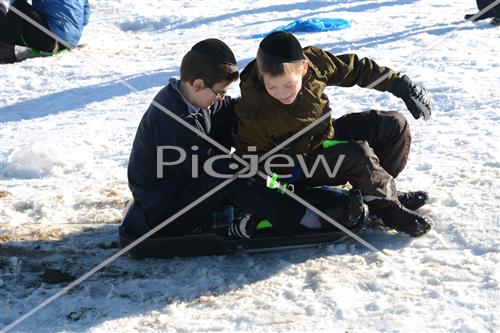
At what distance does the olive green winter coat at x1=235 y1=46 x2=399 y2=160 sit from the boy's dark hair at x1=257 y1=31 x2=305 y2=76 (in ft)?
0.46

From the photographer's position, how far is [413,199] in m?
3.33

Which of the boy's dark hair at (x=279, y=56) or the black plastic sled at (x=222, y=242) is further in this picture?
the black plastic sled at (x=222, y=242)

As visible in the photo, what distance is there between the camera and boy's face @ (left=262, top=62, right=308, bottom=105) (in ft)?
9.80

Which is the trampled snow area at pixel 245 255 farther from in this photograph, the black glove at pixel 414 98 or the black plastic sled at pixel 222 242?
the black glove at pixel 414 98

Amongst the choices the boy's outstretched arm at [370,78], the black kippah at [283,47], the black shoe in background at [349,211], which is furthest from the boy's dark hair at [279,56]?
the black shoe in background at [349,211]

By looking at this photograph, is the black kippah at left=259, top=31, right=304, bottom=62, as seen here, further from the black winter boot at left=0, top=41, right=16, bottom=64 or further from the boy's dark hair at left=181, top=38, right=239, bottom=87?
the black winter boot at left=0, top=41, right=16, bottom=64

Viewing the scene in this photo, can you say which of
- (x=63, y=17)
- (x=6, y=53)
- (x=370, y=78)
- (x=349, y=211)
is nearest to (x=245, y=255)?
(x=349, y=211)

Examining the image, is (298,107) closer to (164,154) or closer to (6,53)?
(164,154)

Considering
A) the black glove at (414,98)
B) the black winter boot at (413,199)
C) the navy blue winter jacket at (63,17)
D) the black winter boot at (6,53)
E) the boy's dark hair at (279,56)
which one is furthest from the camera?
the navy blue winter jacket at (63,17)

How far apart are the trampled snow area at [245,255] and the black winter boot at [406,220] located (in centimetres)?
5

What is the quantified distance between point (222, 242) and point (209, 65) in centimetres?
78

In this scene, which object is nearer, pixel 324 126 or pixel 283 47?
pixel 283 47

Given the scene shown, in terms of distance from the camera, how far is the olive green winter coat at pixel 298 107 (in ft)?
10.3

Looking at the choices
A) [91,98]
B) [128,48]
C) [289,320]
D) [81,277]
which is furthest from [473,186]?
[128,48]
